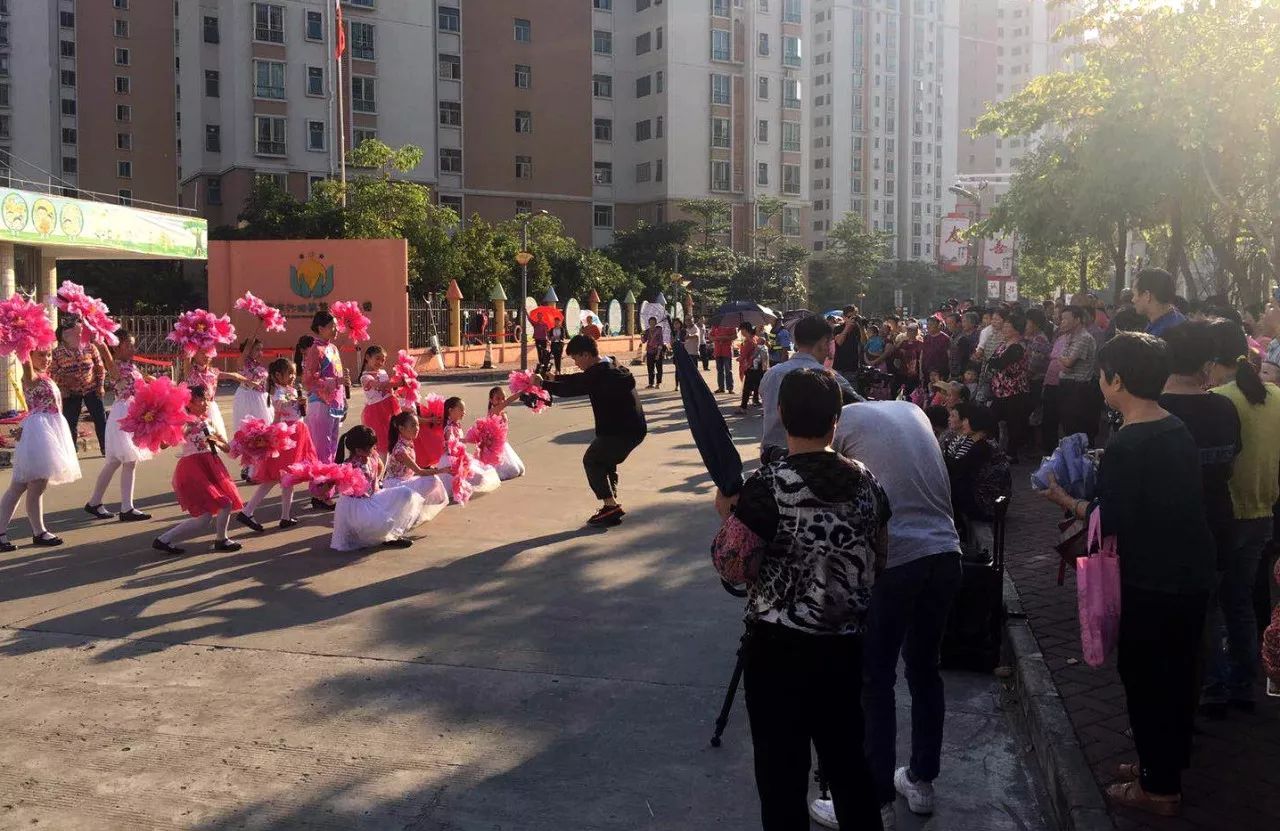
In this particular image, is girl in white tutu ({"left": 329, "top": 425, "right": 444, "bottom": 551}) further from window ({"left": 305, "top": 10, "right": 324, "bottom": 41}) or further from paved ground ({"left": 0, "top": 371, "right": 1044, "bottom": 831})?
window ({"left": 305, "top": 10, "right": 324, "bottom": 41})

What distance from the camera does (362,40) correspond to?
57.0m

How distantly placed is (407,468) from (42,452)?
283 centimetres

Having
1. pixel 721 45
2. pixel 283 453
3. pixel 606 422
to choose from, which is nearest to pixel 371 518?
pixel 283 453

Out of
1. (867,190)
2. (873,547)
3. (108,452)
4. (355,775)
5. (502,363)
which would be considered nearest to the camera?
(873,547)

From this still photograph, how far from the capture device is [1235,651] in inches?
209

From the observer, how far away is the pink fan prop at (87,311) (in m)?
10.3

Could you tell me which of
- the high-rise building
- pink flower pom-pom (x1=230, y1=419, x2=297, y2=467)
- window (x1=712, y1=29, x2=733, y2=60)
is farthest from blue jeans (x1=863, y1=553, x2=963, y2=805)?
the high-rise building

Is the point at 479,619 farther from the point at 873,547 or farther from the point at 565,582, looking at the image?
the point at 873,547

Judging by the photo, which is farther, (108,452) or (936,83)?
(936,83)

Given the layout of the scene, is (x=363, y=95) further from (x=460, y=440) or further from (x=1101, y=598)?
(x=1101, y=598)

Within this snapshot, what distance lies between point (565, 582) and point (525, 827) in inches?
145

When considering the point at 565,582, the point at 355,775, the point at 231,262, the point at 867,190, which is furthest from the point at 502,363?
the point at 867,190

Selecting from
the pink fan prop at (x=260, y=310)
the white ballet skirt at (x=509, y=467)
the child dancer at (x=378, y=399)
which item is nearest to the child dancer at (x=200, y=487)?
the child dancer at (x=378, y=399)

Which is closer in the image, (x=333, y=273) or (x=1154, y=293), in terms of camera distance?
(x=1154, y=293)
